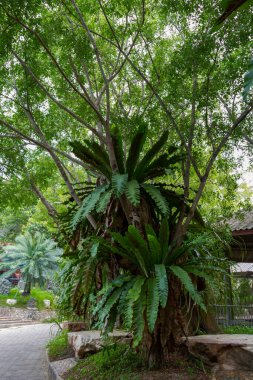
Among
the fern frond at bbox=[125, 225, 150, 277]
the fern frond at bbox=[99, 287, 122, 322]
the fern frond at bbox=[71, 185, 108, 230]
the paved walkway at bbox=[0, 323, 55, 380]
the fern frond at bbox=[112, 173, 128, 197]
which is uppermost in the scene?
the fern frond at bbox=[112, 173, 128, 197]

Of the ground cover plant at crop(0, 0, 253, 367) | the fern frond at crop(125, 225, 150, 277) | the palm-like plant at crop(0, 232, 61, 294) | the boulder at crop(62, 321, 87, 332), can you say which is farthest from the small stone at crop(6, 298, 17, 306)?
the fern frond at crop(125, 225, 150, 277)

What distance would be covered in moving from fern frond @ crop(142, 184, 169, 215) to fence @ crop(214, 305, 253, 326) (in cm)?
551

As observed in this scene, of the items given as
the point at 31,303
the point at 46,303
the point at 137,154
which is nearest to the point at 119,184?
the point at 137,154

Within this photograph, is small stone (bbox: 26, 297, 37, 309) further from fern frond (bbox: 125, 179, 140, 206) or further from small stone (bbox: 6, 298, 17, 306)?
fern frond (bbox: 125, 179, 140, 206)

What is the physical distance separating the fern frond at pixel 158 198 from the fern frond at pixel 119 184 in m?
0.42

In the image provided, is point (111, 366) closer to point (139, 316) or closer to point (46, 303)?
point (139, 316)

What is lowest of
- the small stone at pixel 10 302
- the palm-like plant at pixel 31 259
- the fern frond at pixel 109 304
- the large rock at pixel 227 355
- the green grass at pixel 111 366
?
the green grass at pixel 111 366

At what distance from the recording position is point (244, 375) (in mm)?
4457

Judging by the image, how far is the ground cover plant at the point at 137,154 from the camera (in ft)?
16.0

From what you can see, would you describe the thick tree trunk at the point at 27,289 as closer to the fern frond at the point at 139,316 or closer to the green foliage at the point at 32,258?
the green foliage at the point at 32,258

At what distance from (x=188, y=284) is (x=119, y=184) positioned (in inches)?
58.2

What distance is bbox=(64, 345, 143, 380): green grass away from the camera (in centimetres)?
489

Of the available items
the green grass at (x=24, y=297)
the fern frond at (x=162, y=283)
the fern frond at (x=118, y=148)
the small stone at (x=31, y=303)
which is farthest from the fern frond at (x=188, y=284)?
the small stone at (x=31, y=303)

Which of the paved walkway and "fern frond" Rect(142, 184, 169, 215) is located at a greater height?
"fern frond" Rect(142, 184, 169, 215)
